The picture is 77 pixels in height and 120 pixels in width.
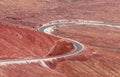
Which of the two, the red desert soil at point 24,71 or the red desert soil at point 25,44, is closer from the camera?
the red desert soil at point 24,71

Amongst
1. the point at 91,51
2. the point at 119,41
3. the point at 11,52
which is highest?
the point at 11,52

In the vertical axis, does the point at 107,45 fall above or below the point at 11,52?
below

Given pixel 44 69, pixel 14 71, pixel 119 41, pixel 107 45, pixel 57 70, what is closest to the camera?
pixel 14 71

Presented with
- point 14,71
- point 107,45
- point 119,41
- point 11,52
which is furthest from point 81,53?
point 119,41

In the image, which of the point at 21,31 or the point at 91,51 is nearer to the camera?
the point at 21,31

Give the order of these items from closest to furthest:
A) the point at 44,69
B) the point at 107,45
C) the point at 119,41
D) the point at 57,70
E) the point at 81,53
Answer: the point at 44,69 → the point at 57,70 → the point at 81,53 → the point at 107,45 → the point at 119,41

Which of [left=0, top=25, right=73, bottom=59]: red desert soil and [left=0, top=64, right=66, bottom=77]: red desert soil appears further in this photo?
[left=0, top=25, right=73, bottom=59]: red desert soil

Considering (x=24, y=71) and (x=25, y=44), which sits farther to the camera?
(x=25, y=44)

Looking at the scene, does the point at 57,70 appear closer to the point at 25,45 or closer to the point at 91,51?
the point at 25,45
